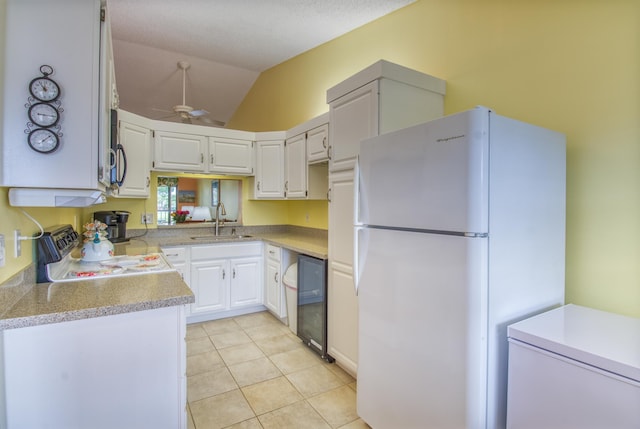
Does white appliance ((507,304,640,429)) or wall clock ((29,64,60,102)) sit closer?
white appliance ((507,304,640,429))

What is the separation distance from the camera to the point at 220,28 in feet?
10.5

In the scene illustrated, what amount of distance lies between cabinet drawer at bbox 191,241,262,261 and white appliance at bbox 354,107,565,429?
2176 mm

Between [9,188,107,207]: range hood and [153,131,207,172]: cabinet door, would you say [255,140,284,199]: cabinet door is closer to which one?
[153,131,207,172]: cabinet door

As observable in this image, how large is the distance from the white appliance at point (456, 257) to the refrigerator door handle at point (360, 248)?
0.03 m

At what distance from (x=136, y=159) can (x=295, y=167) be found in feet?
5.00

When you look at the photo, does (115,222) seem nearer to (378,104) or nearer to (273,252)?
(273,252)

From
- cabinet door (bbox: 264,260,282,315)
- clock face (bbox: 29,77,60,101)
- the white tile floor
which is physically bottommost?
the white tile floor

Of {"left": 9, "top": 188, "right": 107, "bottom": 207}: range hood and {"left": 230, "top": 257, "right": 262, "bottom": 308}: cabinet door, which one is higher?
{"left": 9, "top": 188, "right": 107, "bottom": 207}: range hood

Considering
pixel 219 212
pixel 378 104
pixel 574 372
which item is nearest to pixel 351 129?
pixel 378 104

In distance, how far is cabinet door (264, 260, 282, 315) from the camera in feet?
11.4

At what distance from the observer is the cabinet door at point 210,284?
11.3 feet

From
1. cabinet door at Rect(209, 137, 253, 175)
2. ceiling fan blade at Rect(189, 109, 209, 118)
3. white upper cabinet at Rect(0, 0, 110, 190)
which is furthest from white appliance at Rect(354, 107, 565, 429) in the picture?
ceiling fan blade at Rect(189, 109, 209, 118)

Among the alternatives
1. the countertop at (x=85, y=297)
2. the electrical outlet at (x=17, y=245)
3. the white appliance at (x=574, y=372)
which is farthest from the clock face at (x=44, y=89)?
the white appliance at (x=574, y=372)

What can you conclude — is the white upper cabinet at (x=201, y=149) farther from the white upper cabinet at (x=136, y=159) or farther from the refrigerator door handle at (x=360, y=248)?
the refrigerator door handle at (x=360, y=248)
